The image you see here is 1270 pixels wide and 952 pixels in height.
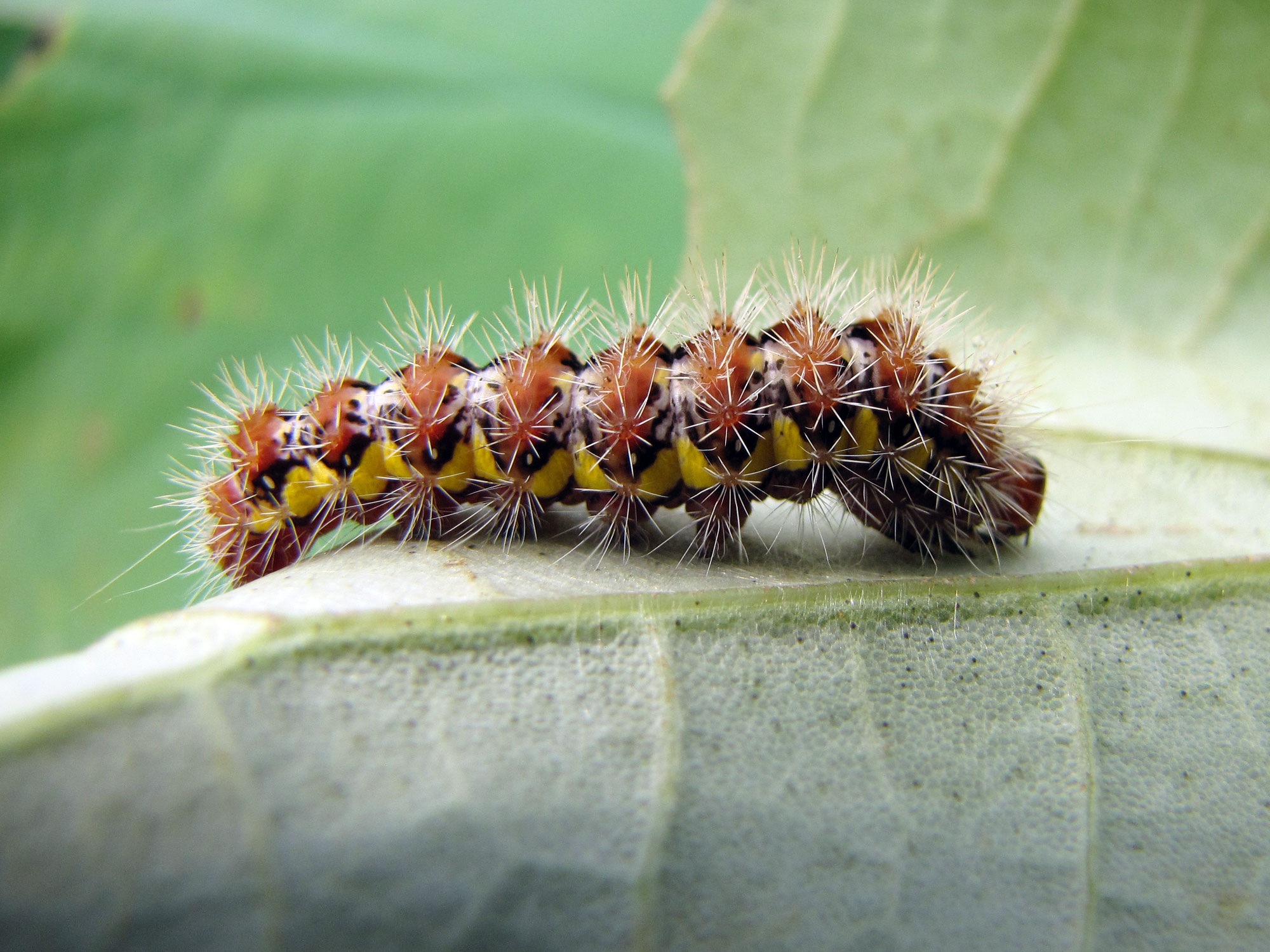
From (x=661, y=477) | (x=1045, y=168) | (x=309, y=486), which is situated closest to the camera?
(x=661, y=477)

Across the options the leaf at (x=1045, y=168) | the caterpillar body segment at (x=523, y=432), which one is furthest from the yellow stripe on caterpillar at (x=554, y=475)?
the leaf at (x=1045, y=168)

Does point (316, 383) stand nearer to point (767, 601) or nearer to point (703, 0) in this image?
→ point (767, 601)

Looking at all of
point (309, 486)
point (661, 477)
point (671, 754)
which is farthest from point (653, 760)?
point (309, 486)

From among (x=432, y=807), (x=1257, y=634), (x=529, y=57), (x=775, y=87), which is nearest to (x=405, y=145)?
(x=529, y=57)

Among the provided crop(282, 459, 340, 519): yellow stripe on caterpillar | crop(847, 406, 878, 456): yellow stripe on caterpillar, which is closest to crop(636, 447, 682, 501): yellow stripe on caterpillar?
crop(847, 406, 878, 456): yellow stripe on caterpillar

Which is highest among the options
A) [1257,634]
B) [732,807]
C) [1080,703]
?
[1257,634]

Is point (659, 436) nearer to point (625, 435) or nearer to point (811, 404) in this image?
point (625, 435)
